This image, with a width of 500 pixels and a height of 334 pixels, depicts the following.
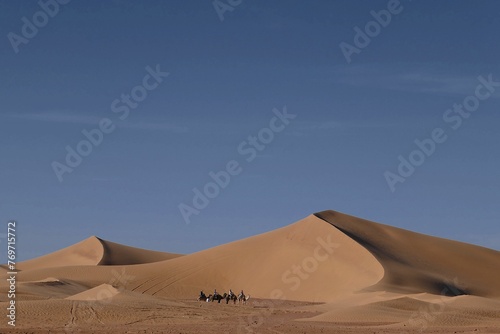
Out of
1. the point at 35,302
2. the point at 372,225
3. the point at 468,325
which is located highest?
the point at 372,225

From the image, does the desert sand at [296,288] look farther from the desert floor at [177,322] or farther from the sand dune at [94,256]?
the sand dune at [94,256]

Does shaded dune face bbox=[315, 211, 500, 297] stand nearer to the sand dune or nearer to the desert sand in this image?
the desert sand

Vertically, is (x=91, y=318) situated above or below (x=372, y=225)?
below

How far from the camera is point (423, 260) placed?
67.1 metres

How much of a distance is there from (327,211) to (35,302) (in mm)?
40765

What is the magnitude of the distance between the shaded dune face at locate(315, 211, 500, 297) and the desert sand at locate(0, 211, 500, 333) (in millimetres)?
152

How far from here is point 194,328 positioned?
31.5 metres

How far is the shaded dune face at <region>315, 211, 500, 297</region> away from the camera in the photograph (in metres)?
58.6

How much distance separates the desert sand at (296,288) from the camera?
34250 mm

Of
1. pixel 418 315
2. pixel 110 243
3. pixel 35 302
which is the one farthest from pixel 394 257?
pixel 110 243

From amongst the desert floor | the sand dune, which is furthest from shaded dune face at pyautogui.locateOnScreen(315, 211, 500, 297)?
the sand dune

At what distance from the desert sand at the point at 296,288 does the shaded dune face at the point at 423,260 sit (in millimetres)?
152

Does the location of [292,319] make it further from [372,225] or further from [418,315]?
[372,225]

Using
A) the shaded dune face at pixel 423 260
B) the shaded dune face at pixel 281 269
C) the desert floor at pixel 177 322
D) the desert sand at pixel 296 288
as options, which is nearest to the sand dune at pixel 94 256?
the desert sand at pixel 296 288
